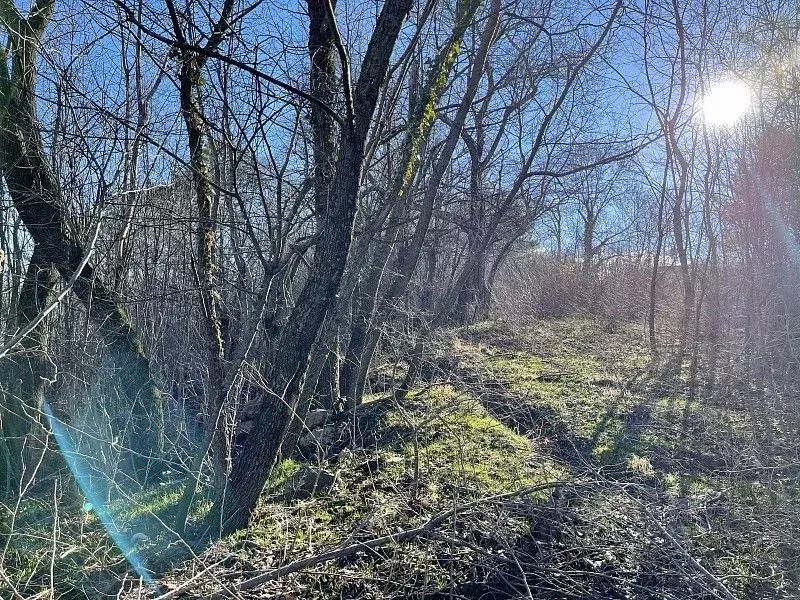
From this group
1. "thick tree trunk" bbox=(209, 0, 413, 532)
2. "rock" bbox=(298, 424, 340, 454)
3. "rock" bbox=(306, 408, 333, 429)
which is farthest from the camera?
"rock" bbox=(306, 408, 333, 429)

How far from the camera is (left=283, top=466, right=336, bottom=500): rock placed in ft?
17.1

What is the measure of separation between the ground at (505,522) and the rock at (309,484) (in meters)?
0.09

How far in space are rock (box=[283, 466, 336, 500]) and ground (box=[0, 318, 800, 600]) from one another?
87 mm

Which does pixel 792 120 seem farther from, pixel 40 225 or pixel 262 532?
pixel 40 225

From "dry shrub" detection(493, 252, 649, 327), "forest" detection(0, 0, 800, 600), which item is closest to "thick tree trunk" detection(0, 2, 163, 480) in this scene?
"forest" detection(0, 0, 800, 600)

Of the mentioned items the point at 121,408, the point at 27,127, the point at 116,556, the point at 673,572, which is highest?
the point at 27,127

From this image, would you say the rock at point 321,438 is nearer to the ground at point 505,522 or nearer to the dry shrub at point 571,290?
the ground at point 505,522

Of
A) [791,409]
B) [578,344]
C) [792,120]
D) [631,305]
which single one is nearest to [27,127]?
[791,409]

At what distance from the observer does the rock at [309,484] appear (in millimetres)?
5199

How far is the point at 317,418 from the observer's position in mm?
7152

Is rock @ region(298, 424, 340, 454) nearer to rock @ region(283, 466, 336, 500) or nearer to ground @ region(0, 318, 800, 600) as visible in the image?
ground @ region(0, 318, 800, 600)

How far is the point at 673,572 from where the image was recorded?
11.6 ft

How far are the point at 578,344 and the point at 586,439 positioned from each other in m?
6.48

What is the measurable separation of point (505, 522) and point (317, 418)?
343cm
